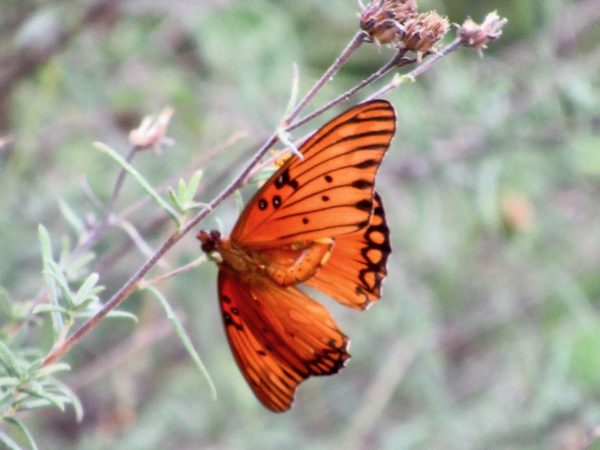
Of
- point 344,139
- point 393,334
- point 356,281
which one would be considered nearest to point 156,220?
point 356,281

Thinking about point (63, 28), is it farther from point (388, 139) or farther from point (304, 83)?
point (388, 139)

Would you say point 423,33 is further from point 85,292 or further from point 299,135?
point 299,135

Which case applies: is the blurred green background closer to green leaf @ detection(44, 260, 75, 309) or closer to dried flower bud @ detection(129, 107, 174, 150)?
dried flower bud @ detection(129, 107, 174, 150)

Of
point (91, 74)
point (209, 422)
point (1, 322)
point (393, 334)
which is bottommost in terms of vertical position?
point (393, 334)

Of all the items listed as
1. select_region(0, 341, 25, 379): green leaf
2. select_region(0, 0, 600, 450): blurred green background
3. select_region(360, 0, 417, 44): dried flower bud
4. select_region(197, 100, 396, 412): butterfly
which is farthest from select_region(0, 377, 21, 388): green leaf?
select_region(0, 0, 600, 450): blurred green background

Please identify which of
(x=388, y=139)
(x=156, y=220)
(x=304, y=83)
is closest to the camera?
(x=388, y=139)
